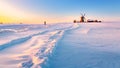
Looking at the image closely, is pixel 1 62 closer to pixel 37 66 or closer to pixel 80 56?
pixel 37 66

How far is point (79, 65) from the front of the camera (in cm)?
478

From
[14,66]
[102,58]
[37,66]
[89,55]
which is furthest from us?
[89,55]

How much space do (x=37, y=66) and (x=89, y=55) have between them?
6.91 ft

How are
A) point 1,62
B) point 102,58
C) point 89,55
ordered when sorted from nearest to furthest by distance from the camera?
point 1,62 → point 102,58 → point 89,55

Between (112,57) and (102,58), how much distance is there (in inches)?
14.1

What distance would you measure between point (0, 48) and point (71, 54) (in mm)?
3023

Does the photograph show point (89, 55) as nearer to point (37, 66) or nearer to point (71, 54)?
point (71, 54)

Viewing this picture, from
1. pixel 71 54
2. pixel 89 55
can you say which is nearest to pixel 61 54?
pixel 71 54

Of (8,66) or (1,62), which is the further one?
(1,62)

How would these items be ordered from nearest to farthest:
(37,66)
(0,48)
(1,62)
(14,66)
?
1. (37,66)
2. (14,66)
3. (1,62)
4. (0,48)

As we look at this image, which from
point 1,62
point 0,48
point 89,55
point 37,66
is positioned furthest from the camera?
point 0,48

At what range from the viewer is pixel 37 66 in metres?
4.21

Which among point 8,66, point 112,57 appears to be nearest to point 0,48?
point 8,66

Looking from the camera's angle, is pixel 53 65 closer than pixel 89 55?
Yes
